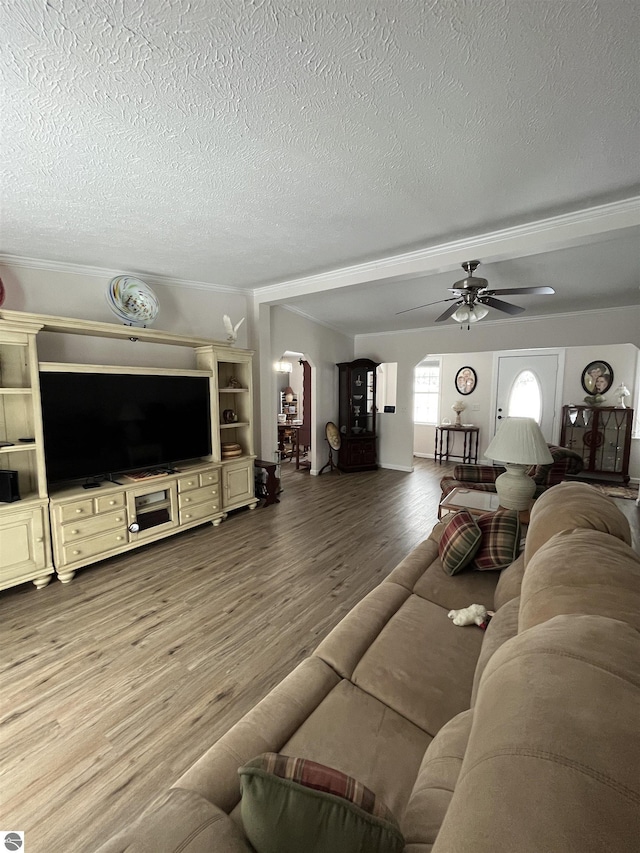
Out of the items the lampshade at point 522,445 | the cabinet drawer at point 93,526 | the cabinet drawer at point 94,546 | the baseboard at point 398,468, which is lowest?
the baseboard at point 398,468

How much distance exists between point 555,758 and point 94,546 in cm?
326

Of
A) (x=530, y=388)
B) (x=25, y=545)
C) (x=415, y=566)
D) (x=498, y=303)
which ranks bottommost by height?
(x=25, y=545)

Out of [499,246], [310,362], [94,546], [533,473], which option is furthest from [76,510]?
[533,473]

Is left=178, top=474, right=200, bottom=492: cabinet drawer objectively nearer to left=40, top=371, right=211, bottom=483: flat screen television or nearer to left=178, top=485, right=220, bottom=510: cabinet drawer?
left=178, top=485, right=220, bottom=510: cabinet drawer

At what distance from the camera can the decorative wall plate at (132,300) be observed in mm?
3238

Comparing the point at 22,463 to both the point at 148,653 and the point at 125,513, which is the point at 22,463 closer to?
the point at 125,513

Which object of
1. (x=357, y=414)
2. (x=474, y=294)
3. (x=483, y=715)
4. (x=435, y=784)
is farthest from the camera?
(x=357, y=414)

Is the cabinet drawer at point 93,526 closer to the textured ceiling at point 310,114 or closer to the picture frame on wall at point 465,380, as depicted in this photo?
the textured ceiling at point 310,114

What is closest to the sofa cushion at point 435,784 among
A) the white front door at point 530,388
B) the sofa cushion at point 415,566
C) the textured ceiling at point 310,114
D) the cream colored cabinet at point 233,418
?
the sofa cushion at point 415,566

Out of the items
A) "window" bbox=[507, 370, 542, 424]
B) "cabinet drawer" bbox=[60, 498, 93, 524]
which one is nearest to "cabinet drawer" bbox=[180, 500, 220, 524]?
"cabinet drawer" bbox=[60, 498, 93, 524]

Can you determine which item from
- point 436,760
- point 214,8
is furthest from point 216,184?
point 436,760

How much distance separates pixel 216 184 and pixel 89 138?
0.63 metres

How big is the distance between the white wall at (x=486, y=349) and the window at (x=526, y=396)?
412mm

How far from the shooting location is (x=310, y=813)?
2.10ft
